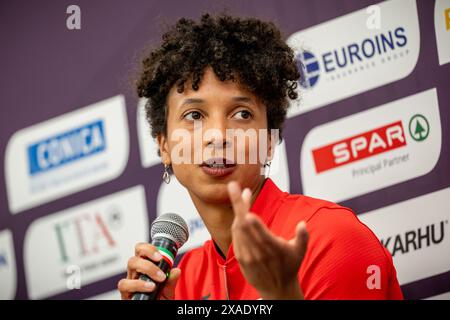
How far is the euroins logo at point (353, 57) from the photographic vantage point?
2221mm

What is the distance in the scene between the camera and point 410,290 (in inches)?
85.7

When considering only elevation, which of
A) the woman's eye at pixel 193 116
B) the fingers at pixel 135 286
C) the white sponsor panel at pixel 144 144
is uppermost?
the white sponsor panel at pixel 144 144

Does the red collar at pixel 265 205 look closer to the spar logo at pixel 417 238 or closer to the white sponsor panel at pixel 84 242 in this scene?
the spar logo at pixel 417 238

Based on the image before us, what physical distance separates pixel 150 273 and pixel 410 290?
4.46 ft

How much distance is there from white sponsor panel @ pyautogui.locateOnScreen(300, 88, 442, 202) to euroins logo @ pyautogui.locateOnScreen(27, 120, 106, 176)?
888 millimetres

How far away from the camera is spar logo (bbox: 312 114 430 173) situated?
2.19 metres

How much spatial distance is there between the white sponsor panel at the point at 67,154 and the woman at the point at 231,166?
31.7 inches

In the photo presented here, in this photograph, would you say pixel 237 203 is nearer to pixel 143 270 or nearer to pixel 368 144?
pixel 143 270

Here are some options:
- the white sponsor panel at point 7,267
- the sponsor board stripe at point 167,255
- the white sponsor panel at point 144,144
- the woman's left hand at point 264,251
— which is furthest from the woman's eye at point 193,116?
the white sponsor panel at point 7,267

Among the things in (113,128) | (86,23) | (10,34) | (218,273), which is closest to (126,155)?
(113,128)

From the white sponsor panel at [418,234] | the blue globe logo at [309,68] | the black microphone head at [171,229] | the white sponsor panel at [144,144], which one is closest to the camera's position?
the black microphone head at [171,229]

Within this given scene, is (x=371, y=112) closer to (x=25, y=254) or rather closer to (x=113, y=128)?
(x=113, y=128)

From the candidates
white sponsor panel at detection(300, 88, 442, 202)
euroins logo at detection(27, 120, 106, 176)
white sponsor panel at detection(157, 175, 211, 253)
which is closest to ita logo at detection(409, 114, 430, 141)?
white sponsor panel at detection(300, 88, 442, 202)

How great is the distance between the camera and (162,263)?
3.85 ft
